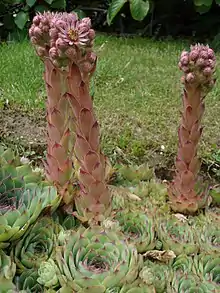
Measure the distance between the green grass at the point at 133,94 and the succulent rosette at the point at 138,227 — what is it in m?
0.53

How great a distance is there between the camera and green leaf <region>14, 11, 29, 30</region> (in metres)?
4.55

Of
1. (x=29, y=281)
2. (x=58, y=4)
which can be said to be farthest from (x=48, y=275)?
(x=58, y=4)

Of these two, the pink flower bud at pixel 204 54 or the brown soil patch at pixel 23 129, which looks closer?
the pink flower bud at pixel 204 54

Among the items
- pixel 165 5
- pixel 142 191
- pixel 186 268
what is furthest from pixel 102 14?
pixel 186 268

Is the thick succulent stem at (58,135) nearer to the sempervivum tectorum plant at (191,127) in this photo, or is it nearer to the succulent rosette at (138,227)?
the succulent rosette at (138,227)

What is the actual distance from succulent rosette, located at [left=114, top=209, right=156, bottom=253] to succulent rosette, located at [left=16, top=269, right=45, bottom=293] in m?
0.22

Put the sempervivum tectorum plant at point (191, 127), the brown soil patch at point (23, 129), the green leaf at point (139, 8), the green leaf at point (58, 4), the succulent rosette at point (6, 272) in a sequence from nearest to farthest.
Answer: the succulent rosette at point (6, 272) → the sempervivum tectorum plant at point (191, 127) → the brown soil patch at point (23, 129) → the green leaf at point (139, 8) → the green leaf at point (58, 4)

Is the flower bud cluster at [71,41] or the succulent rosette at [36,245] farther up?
the flower bud cluster at [71,41]

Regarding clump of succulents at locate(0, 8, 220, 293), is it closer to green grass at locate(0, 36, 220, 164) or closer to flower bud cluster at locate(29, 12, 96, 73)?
flower bud cluster at locate(29, 12, 96, 73)

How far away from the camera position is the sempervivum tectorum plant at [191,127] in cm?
125

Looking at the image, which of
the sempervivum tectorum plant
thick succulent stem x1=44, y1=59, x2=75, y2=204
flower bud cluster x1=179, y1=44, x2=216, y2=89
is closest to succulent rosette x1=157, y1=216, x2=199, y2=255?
the sempervivum tectorum plant

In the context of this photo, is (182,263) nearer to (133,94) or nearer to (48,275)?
(48,275)

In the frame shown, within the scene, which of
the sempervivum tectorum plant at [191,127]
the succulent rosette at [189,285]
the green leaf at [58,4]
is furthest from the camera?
the green leaf at [58,4]

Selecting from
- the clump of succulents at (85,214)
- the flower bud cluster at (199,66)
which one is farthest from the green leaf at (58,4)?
the flower bud cluster at (199,66)
